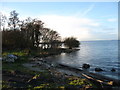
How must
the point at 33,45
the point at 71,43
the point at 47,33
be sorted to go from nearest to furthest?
the point at 33,45 → the point at 47,33 → the point at 71,43

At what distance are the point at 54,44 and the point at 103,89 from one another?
37430mm

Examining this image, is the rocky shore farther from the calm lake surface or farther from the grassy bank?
the calm lake surface

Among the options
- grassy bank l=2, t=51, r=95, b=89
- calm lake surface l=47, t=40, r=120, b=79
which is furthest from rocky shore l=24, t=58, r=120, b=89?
calm lake surface l=47, t=40, r=120, b=79

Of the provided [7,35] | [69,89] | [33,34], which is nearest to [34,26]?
[33,34]

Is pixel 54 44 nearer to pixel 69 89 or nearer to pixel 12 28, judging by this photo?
pixel 12 28

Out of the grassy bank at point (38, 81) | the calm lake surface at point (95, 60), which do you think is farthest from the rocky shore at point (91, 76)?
the calm lake surface at point (95, 60)

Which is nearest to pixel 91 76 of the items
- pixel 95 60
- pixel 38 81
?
pixel 38 81

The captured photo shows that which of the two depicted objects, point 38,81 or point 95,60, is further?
point 95,60

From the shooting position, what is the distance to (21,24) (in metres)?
36.5

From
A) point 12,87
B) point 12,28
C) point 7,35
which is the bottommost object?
point 12,87

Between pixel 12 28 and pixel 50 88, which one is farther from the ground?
pixel 12 28

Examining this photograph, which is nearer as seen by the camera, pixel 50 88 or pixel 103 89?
pixel 50 88

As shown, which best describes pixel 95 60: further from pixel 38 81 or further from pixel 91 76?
pixel 38 81

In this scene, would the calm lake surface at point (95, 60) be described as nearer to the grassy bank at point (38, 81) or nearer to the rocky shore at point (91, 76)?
the rocky shore at point (91, 76)
